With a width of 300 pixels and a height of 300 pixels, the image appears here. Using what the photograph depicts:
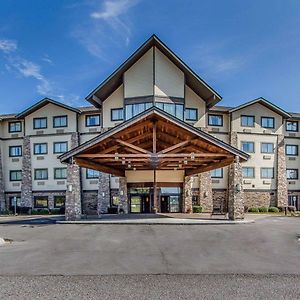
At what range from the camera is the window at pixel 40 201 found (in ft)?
103

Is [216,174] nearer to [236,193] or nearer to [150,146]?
[150,146]

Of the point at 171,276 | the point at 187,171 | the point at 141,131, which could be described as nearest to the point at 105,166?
the point at 141,131

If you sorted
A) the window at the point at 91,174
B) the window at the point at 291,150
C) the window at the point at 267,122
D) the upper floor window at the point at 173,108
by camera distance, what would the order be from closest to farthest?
1. the upper floor window at the point at 173,108
2. the window at the point at 91,174
3. the window at the point at 267,122
4. the window at the point at 291,150

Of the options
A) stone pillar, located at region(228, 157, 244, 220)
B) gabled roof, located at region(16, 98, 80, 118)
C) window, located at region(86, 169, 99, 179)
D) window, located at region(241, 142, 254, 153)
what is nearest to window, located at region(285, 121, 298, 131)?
window, located at region(241, 142, 254, 153)

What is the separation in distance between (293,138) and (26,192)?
29140mm

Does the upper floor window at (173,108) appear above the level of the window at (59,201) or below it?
above

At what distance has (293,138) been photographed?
32.8 metres

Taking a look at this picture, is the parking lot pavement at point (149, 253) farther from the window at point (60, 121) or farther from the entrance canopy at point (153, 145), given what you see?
the window at point (60, 121)

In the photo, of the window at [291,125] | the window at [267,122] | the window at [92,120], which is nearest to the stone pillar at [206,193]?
the window at [267,122]

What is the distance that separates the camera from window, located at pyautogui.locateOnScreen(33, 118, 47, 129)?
3162cm

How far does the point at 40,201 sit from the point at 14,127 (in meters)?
8.63

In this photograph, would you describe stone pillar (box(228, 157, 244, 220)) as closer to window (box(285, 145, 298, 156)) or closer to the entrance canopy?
the entrance canopy

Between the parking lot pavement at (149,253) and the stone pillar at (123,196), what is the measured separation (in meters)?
13.4

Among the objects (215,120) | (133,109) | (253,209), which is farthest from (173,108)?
(253,209)
